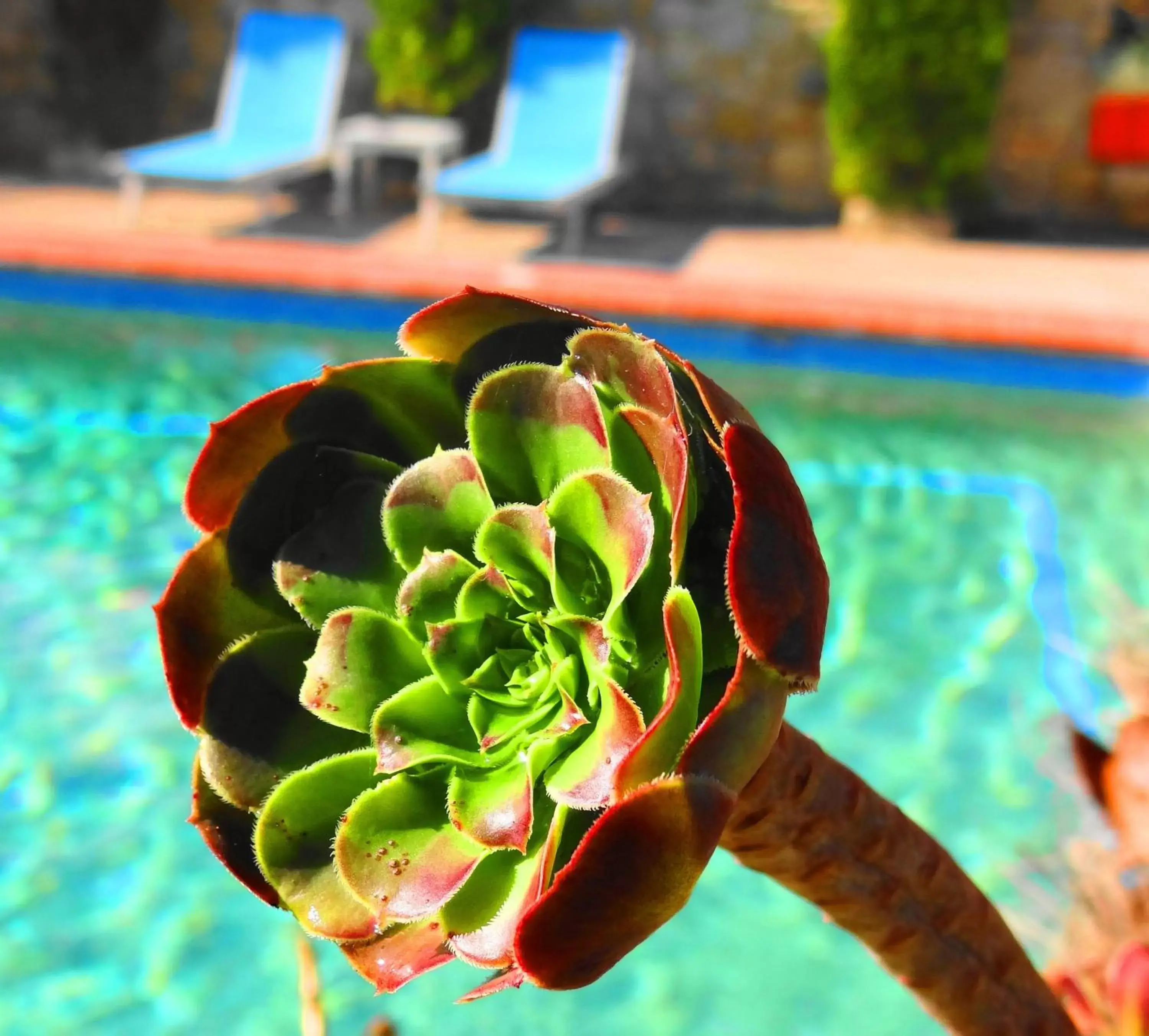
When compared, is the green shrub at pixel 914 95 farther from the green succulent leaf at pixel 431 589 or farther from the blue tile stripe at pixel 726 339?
the green succulent leaf at pixel 431 589

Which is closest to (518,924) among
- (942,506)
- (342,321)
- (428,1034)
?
(428,1034)

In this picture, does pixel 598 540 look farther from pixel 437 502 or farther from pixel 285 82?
pixel 285 82

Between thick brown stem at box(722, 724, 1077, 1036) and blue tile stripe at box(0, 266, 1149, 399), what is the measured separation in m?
4.95

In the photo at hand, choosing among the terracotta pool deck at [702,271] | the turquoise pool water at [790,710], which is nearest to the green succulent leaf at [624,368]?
the turquoise pool water at [790,710]

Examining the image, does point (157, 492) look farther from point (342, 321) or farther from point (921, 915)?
point (921, 915)

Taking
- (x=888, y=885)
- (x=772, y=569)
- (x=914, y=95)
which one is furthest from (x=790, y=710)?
(x=914, y=95)

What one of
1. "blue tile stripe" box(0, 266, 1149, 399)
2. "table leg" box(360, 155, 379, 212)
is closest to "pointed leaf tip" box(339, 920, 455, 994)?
"blue tile stripe" box(0, 266, 1149, 399)

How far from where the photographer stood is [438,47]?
8031 mm

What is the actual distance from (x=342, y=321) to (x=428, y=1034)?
4029mm

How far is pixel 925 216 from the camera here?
771 centimetres

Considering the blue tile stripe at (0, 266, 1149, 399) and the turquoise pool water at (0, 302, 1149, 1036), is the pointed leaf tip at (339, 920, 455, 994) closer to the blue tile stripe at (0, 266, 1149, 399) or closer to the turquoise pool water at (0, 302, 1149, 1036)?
the turquoise pool water at (0, 302, 1149, 1036)

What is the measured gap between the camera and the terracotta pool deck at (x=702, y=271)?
5.48 metres

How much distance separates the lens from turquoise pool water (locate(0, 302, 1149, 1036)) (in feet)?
8.66

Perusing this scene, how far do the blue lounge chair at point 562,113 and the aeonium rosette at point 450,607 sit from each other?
6.88m
